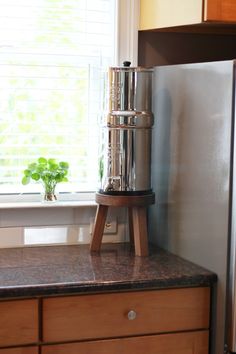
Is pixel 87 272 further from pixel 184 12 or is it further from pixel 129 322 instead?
pixel 184 12

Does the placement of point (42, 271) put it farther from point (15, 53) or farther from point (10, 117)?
point (15, 53)

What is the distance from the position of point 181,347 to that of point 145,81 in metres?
0.96


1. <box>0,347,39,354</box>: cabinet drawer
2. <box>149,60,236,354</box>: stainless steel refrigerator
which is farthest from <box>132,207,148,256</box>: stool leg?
<box>0,347,39,354</box>: cabinet drawer

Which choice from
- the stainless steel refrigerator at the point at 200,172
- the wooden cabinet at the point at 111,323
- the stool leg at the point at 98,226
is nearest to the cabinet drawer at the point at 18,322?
the wooden cabinet at the point at 111,323

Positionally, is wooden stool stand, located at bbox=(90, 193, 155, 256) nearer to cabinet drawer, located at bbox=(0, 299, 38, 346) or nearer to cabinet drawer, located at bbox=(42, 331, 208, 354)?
cabinet drawer, located at bbox=(42, 331, 208, 354)

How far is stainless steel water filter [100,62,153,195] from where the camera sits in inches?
88.6

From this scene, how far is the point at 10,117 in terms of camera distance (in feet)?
8.13

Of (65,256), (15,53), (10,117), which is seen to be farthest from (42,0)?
(65,256)

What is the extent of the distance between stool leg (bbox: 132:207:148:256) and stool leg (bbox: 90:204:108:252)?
122 millimetres

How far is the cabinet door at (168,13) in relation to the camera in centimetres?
215

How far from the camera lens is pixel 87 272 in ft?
6.77

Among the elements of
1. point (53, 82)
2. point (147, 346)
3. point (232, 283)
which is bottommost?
point (147, 346)

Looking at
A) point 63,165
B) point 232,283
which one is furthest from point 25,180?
point 232,283

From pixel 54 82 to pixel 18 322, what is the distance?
1044 mm
